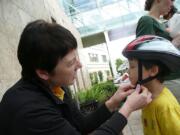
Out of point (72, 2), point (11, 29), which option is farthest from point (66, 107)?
point (72, 2)

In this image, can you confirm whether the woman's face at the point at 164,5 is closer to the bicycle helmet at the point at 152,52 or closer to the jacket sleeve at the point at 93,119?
the bicycle helmet at the point at 152,52

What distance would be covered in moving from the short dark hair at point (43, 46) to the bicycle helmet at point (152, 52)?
14.2 inches

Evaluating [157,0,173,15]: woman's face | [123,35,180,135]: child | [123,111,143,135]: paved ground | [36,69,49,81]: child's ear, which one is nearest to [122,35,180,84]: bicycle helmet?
[123,35,180,135]: child

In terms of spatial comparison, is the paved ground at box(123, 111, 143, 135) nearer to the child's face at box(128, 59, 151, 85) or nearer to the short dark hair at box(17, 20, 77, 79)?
the child's face at box(128, 59, 151, 85)

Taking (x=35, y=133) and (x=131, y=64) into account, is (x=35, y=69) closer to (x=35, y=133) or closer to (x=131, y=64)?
(x=35, y=133)

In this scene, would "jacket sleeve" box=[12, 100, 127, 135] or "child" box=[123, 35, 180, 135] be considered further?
"child" box=[123, 35, 180, 135]

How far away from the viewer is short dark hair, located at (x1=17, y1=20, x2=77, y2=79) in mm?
1820

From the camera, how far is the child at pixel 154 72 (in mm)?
1877

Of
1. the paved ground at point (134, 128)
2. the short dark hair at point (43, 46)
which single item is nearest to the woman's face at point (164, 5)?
the short dark hair at point (43, 46)

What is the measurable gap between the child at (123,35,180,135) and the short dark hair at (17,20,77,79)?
1.27 ft

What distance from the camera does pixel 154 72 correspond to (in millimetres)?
2018

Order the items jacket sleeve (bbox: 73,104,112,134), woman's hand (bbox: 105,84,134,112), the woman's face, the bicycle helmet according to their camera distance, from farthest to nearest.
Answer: the woman's face
jacket sleeve (bbox: 73,104,112,134)
woman's hand (bbox: 105,84,134,112)
the bicycle helmet

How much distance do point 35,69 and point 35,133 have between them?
393mm

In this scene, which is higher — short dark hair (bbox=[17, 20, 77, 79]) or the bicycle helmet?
short dark hair (bbox=[17, 20, 77, 79])
